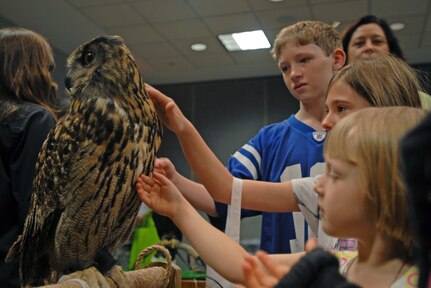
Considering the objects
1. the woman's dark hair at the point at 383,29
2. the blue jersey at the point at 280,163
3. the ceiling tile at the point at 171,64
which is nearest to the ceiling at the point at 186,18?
the ceiling tile at the point at 171,64

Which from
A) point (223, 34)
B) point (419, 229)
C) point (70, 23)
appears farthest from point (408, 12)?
point (419, 229)

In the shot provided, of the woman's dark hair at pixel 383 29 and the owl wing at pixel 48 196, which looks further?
the woman's dark hair at pixel 383 29

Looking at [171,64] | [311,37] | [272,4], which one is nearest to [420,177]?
[311,37]

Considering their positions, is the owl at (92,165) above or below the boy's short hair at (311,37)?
below

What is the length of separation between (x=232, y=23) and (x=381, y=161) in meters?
3.59

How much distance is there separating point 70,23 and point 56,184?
338 centimetres

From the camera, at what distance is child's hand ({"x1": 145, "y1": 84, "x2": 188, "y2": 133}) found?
3.17ft

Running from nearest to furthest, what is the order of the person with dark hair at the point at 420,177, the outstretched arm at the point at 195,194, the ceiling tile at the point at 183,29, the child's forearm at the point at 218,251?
the person with dark hair at the point at 420,177 → the child's forearm at the point at 218,251 → the outstretched arm at the point at 195,194 → the ceiling tile at the point at 183,29

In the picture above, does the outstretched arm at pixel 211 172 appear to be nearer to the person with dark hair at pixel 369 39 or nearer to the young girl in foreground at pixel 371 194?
the young girl in foreground at pixel 371 194

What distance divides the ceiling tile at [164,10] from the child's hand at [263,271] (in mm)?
3301

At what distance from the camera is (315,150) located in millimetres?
1234

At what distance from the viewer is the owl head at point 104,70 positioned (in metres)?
0.95

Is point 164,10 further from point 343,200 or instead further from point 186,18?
point 343,200

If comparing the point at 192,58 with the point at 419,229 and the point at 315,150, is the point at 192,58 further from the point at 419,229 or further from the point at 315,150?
the point at 419,229
